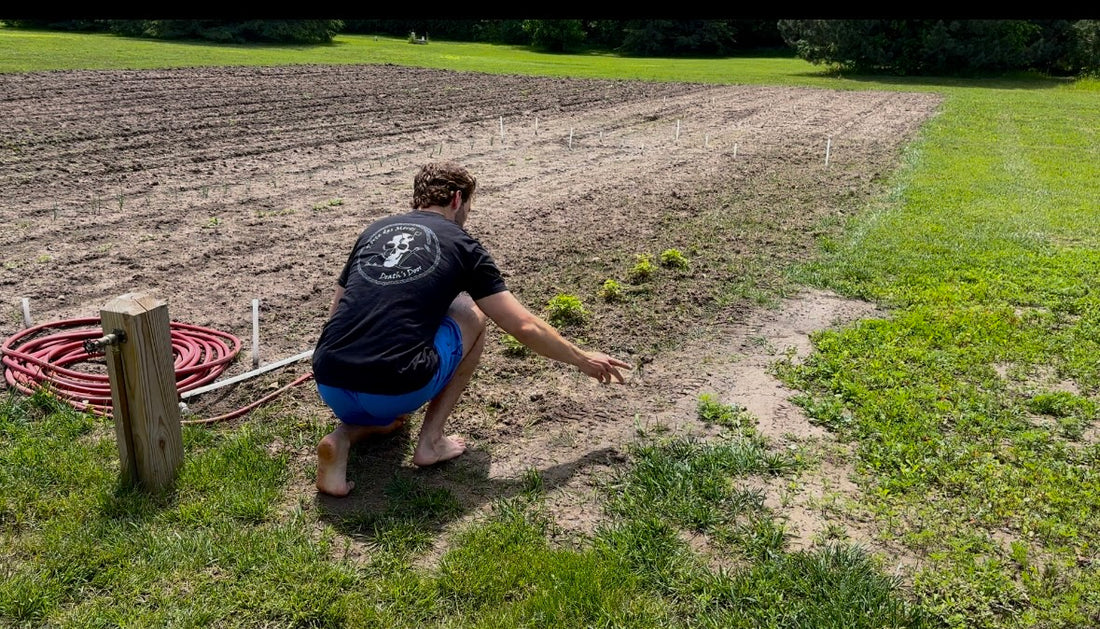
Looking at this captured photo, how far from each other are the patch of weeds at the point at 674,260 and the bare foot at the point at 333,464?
4.25 metres

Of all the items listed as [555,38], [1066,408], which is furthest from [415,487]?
[555,38]

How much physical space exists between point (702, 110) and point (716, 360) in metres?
16.7

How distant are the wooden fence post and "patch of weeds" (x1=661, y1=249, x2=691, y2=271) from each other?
467 cm

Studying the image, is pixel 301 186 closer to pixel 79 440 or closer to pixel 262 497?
pixel 79 440

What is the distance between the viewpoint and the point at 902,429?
466cm

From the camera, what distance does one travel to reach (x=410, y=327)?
385 centimetres

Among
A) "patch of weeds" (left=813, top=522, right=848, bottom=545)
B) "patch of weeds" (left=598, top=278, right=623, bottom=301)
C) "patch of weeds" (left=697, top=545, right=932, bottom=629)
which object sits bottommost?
"patch of weeds" (left=813, top=522, right=848, bottom=545)

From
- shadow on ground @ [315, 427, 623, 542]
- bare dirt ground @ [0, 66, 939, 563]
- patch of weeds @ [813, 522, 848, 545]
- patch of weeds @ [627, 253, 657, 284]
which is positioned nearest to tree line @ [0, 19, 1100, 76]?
bare dirt ground @ [0, 66, 939, 563]

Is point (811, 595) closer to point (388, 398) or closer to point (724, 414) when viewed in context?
point (724, 414)

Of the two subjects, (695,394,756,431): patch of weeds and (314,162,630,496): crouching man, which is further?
(695,394,756,431): patch of weeds

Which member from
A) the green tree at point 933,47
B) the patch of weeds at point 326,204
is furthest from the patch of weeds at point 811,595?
the green tree at point 933,47

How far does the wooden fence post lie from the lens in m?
3.53

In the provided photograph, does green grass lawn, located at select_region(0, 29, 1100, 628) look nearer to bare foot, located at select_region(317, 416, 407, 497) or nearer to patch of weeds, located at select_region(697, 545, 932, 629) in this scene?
patch of weeds, located at select_region(697, 545, 932, 629)

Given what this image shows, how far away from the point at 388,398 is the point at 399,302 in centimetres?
43
